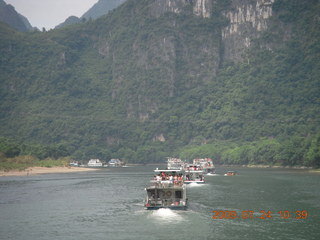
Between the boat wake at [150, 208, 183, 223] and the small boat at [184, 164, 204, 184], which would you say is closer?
the boat wake at [150, 208, 183, 223]

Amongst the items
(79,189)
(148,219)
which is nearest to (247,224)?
(148,219)

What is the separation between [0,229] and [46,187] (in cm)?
6238

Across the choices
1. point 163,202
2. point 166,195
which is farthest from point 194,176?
point 163,202

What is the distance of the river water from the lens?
228ft

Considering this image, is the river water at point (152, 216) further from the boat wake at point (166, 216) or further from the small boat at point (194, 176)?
the small boat at point (194, 176)

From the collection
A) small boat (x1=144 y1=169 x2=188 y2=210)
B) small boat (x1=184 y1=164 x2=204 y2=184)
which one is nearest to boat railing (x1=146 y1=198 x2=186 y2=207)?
small boat (x1=144 y1=169 x2=188 y2=210)

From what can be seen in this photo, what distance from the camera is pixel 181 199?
87.7 m

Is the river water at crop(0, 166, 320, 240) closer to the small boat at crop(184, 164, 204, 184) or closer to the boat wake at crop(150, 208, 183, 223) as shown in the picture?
the boat wake at crop(150, 208, 183, 223)

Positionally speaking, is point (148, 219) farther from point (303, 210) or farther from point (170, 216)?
point (303, 210)

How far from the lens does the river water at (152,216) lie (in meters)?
69.4
